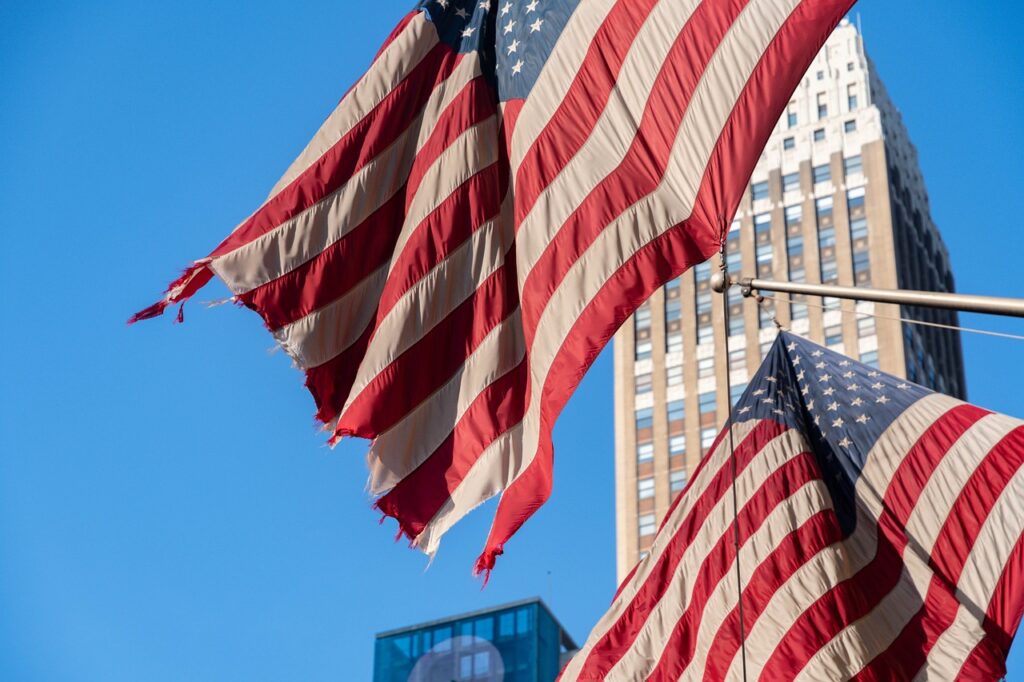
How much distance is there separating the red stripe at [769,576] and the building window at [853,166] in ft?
244

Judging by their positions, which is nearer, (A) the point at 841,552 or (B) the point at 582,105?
(B) the point at 582,105

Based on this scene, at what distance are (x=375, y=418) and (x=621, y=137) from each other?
11.5ft

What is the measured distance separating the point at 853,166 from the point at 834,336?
12.3 meters

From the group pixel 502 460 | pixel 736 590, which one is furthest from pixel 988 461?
pixel 502 460

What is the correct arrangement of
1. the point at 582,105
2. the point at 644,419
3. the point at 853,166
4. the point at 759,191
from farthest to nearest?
the point at 759,191 → the point at 853,166 → the point at 644,419 → the point at 582,105

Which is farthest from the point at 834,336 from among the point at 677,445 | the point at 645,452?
the point at 645,452

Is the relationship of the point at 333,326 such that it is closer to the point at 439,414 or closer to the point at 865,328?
the point at 439,414

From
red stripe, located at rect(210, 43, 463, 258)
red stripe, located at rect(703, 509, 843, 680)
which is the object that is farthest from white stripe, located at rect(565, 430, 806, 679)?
red stripe, located at rect(210, 43, 463, 258)

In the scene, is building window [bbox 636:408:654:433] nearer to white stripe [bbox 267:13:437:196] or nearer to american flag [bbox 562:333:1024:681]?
american flag [bbox 562:333:1024:681]

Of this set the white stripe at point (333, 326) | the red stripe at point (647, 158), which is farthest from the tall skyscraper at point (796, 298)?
the red stripe at point (647, 158)

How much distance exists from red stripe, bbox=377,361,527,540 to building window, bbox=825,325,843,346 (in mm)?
70377

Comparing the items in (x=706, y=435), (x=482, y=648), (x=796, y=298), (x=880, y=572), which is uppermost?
(x=880, y=572)

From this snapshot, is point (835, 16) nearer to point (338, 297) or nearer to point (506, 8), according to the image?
point (506, 8)

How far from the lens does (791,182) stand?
9300 cm
